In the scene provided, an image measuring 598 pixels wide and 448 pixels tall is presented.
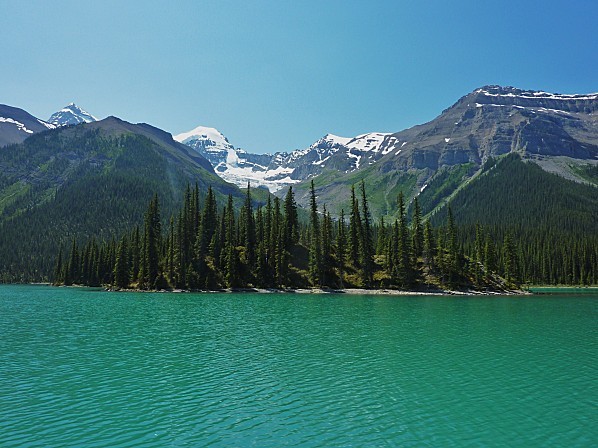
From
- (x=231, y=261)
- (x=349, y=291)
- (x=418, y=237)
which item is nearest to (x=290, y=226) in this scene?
(x=231, y=261)

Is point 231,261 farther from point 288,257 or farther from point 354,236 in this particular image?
point 354,236

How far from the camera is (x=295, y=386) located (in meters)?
26.4

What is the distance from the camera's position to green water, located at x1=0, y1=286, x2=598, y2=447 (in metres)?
19.1

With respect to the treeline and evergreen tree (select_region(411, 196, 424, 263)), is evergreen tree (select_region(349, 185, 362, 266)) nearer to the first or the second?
the treeline

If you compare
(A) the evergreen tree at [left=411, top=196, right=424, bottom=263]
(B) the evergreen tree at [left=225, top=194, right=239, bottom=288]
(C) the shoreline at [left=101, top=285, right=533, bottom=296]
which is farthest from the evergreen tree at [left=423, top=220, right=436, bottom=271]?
(B) the evergreen tree at [left=225, top=194, right=239, bottom=288]

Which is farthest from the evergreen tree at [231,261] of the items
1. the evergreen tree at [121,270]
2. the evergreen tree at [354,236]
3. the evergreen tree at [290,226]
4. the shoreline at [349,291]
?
the evergreen tree at [121,270]

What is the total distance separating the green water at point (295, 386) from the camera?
754 inches

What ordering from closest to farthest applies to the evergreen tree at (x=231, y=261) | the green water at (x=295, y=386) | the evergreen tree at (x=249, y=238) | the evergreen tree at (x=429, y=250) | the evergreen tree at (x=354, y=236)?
the green water at (x=295, y=386), the evergreen tree at (x=231, y=261), the evergreen tree at (x=429, y=250), the evergreen tree at (x=354, y=236), the evergreen tree at (x=249, y=238)

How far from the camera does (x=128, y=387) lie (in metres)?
26.0

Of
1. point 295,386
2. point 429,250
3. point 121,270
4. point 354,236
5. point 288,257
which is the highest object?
point 354,236

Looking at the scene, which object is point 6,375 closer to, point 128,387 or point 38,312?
point 128,387

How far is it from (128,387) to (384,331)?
32.2 m

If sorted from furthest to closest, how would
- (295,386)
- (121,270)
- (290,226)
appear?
(121,270)
(290,226)
(295,386)

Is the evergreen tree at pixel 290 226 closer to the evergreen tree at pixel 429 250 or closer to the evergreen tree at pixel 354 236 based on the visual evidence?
the evergreen tree at pixel 354 236
